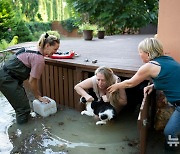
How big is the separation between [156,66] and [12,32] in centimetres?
1009

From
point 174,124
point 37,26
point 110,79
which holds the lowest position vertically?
point 174,124

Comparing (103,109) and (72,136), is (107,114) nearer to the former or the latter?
(103,109)

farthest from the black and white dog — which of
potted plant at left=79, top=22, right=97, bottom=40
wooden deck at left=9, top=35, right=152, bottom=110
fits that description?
potted plant at left=79, top=22, right=97, bottom=40

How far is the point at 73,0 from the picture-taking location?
8609 mm

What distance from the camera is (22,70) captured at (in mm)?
3287

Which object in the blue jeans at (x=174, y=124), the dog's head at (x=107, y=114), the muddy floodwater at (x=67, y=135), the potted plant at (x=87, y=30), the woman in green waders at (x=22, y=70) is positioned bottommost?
the muddy floodwater at (x=67, y=135)

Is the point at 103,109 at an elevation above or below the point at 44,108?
above

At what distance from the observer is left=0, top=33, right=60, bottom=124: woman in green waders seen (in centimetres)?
322

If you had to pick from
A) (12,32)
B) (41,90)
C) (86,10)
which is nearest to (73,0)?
(86,10)

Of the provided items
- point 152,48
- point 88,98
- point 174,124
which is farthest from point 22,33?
point 174,124

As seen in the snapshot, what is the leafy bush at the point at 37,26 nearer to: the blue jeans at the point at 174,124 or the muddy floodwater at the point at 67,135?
the muddy floodwater at the point at 67,135

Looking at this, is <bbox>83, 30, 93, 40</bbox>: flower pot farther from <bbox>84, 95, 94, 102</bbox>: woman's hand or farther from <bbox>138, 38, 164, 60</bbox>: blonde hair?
<bbox>138, 38, 164, 60</bbox>: blonde hair

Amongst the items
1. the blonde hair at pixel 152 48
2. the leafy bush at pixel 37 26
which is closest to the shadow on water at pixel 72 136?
the blonde hair at pixel 152 48

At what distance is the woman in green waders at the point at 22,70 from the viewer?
3225 millimetres
